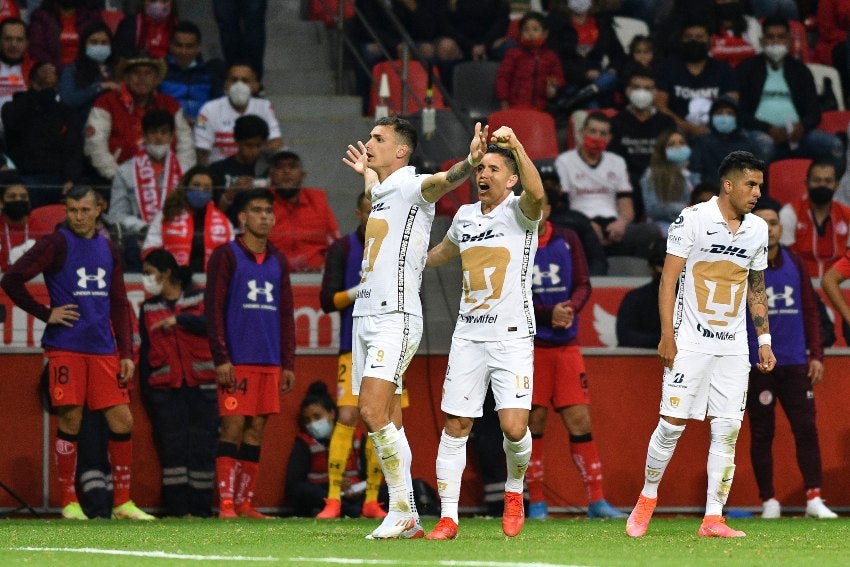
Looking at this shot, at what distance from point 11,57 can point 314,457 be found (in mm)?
5871

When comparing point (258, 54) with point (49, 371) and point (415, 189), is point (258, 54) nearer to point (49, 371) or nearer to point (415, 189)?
point (49, 371)

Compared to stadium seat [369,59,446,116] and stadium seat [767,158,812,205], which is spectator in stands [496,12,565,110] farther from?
stadium seat [767,158,812,205]

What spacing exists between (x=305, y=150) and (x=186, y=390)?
4157 mm

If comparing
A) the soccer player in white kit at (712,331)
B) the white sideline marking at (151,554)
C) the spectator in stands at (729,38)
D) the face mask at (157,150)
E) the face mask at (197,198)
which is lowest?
the white sideline marking at (151,554)

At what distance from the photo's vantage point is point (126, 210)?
13680 millimetres

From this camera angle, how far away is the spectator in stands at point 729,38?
18844 mm

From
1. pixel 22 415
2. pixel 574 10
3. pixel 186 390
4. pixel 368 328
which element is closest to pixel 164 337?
pixel 186 390

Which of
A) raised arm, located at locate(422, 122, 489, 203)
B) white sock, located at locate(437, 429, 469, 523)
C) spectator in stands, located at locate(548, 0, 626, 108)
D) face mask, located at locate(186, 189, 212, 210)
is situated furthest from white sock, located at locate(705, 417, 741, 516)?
spectator in stands, located at locate(548, 0, 626, 108)

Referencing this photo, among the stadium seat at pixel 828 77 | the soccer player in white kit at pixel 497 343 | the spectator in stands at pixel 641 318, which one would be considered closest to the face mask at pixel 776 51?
the stadium seat at pixel 828 77

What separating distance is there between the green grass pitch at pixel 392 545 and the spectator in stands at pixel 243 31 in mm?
6820

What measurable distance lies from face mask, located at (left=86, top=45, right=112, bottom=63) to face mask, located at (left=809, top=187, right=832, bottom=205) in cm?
733

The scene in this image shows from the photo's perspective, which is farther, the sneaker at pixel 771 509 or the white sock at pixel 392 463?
the sneaker at pixel 771 509

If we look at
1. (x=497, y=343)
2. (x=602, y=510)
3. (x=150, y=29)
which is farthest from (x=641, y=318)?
(x=150, y=29)

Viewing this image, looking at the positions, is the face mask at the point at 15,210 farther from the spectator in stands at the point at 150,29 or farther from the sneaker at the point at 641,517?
the sneaker at the point at 641,517
